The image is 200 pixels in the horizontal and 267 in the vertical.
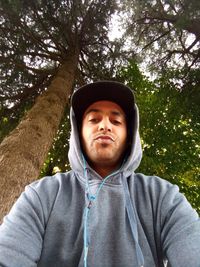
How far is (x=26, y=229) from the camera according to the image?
74.8 inches

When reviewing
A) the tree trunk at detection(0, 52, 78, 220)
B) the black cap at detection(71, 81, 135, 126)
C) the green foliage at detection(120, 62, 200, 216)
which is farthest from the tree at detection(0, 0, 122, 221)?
the black cap at detection(71, 81, 135, 126)

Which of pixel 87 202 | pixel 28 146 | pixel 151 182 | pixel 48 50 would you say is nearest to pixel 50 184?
pixel 87 202

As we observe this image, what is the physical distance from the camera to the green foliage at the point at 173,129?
950cm

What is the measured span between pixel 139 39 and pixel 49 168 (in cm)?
553

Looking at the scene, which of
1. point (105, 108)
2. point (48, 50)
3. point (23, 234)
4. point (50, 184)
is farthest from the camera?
point (48, 50)

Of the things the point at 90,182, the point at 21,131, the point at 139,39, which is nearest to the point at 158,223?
the point at 90,182

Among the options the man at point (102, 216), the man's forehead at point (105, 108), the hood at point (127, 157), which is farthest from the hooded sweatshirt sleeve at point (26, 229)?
the man's forehead at point (105, 108)

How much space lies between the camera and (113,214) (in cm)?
217

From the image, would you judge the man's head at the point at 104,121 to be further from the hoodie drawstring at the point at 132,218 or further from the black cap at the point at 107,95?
the hoodie drawstring at the point at 132,218

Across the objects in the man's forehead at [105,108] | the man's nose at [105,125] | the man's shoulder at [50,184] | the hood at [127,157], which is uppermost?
the man's forehead at [105,108]

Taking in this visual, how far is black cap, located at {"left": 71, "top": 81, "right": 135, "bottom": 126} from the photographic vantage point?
2865 mm

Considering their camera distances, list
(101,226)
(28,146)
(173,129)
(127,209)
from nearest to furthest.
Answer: (101,226)
(127,209)
(28,146)
(173,129)

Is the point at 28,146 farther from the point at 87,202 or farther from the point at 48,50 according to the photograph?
the point at 48,50

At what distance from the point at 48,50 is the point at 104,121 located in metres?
7.37
